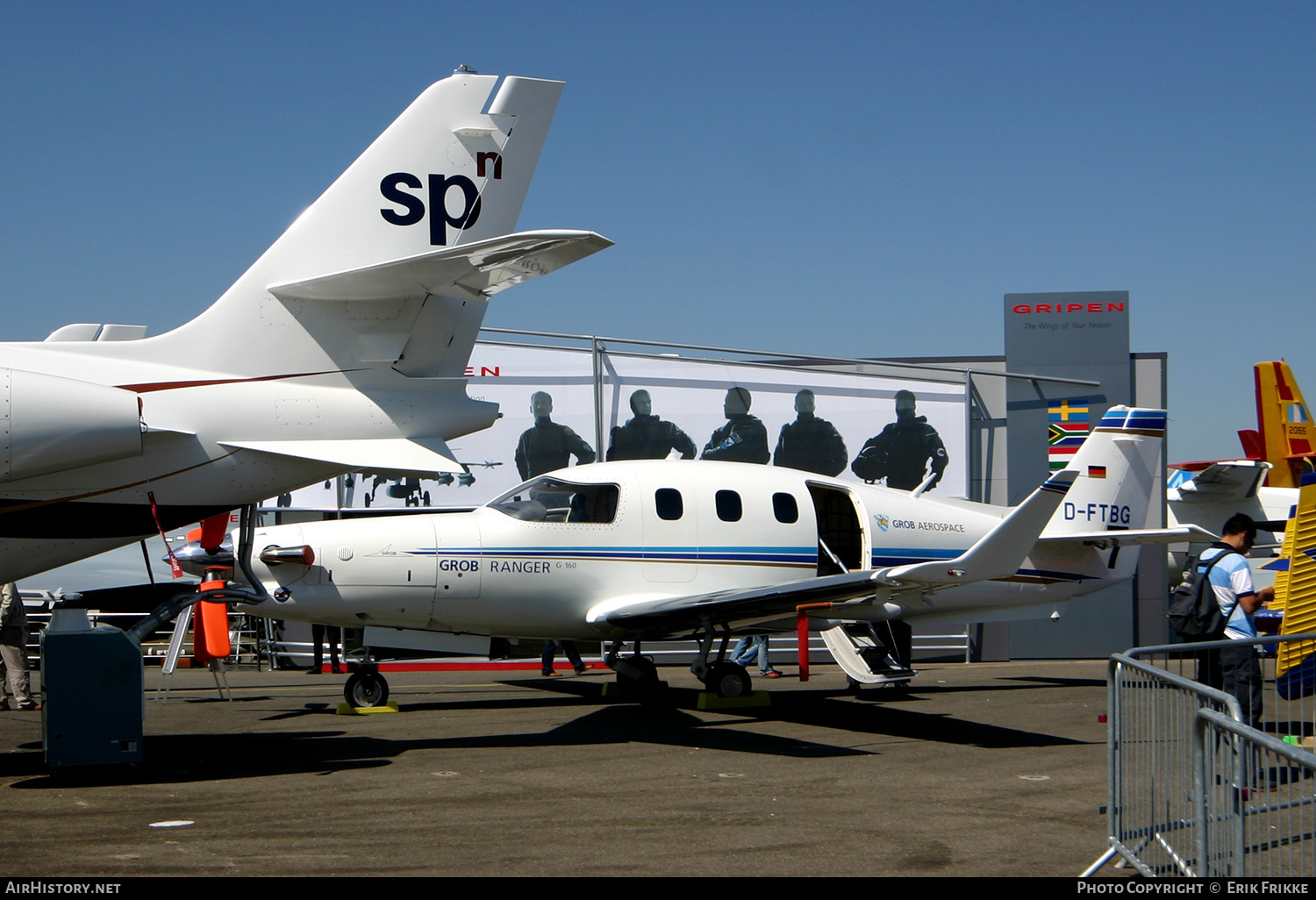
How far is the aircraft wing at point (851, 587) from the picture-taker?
9.04 metres

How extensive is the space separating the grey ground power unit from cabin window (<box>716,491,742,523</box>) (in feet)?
20.3

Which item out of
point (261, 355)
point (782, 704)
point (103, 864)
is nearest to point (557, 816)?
point (103, 864)

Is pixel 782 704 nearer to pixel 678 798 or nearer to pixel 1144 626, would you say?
pixel 678 798

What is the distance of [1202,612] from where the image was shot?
843 centimetres

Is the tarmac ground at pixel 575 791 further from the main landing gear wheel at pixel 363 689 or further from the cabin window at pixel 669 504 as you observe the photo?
the cabin window at pixel 669 504

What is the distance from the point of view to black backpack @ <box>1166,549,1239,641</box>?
8.40 m

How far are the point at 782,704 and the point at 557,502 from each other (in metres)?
3.60

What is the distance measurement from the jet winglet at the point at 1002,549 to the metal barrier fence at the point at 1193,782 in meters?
2.59

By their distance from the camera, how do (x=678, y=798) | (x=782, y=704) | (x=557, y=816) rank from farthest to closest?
(x=782, y=704) < (x=678, y=798) < (x=557, y=816)

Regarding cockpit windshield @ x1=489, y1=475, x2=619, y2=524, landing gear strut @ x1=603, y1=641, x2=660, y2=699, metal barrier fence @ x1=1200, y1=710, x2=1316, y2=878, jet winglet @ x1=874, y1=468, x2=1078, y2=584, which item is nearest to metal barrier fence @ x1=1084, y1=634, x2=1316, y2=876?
metal barrier fence @ x1=1200, y1=710, x2=1316, y2=878

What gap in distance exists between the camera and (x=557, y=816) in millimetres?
6773

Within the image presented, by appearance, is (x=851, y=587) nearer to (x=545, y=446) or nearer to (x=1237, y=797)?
(x=1237, y=797)

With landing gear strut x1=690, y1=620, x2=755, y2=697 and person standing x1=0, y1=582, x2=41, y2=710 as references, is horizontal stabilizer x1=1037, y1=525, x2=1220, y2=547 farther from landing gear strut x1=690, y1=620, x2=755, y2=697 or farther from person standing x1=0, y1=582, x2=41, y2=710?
person standing x1=0, y1=582, x2=41, y2=710
